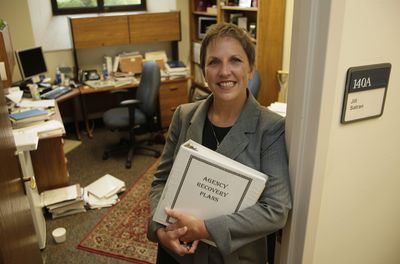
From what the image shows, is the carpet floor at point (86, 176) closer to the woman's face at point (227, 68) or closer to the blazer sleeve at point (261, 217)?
the blazer sleeve at point (261, 217)

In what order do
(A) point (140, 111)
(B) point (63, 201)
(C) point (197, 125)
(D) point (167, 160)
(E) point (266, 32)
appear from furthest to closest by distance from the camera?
(A) point (140, 111), (E) point (266, 32), (B) point (63, 201), (D) point (167, 160), (C) point (197, 125)

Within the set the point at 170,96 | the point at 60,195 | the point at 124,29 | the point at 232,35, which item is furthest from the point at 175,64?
the point at 232,35

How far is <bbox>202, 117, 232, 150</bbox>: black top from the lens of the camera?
1169 millimetres

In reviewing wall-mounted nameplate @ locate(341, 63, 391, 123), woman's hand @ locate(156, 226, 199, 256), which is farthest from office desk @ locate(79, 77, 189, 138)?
wall-mounted nameplate @ locate(341, 63, 391, 123)

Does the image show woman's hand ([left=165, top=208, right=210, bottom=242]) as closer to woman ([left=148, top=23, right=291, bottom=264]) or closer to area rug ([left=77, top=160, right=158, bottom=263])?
woman ([left=148, top=23, right=291, bottom=264])

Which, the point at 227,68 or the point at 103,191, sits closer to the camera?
the point at 227,68

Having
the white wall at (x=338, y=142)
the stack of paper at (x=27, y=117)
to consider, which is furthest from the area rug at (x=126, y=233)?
the white wall at (x=338, y=142)

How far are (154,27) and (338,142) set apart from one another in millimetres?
3726

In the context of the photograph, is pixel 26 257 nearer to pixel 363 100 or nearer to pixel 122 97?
pixel 363 100

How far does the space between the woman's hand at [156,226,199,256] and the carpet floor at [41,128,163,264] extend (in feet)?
4.32

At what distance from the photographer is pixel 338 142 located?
96 cm

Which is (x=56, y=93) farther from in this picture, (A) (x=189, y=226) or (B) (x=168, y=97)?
(A) (x=189, y=226)

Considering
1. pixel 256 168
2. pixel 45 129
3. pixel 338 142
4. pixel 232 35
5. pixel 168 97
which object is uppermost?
pixel 232 35

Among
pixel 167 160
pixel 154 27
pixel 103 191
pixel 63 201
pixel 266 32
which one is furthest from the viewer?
pixel 154 27
